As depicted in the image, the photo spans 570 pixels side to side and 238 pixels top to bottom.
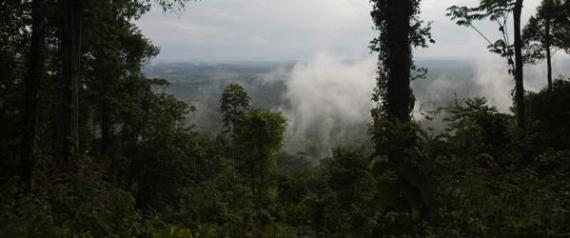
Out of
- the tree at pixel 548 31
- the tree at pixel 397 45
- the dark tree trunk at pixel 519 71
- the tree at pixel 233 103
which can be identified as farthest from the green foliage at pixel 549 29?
the tree at pixel 233 103

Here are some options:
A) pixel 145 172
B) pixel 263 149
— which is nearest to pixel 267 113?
pixel 263 149

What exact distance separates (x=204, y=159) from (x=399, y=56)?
2279 centimetres

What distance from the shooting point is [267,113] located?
146 feet

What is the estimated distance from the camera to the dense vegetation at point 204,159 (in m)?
6.12

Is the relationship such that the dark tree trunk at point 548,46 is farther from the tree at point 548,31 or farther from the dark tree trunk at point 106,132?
the dark tree trunk at point 106,132

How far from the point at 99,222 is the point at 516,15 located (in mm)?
18889

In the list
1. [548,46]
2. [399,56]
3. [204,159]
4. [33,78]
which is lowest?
[204,159]

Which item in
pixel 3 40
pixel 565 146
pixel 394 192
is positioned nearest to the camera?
pixel 394 192

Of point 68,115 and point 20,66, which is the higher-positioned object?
point 20,66

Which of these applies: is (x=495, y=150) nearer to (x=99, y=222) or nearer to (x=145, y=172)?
(x=99, y=222)

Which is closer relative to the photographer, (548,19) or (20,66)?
(20,66)

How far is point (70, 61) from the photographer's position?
12867 millimetres

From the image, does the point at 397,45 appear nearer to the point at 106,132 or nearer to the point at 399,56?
the point at 399,56

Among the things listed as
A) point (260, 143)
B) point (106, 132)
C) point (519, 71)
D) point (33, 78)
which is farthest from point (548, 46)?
point (33, 78)
